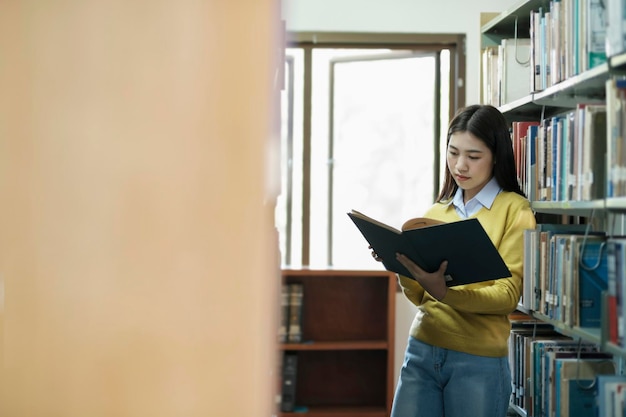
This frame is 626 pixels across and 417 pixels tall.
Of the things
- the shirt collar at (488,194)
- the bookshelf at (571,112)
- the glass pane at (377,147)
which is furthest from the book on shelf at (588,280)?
the glass pane at (377,147)

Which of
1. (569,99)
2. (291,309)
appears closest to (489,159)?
(569,99)

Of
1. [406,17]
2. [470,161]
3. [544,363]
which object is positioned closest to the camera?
[470,161]

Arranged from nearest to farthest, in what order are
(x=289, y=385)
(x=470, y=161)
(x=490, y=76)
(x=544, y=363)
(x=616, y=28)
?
(x=616, y=28), (x=470, y=161), (x=544, y=363), (x=490, y=76), (x=289, y=385)

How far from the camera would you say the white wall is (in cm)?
349

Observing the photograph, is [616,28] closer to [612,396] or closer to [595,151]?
→ [595,151]

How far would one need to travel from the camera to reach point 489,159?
175 cm

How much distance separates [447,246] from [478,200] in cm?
28

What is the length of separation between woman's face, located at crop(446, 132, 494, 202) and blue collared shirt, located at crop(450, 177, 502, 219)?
0.02 metres

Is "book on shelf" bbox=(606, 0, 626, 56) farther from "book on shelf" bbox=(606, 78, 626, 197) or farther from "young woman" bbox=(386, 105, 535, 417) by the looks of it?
"young woman" bbox=(386, 105, 535, 417)

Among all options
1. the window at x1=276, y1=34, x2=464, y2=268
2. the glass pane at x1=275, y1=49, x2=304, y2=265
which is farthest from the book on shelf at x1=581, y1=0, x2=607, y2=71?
the glass pane at x1=275, y1=49, x2=304, y2=265

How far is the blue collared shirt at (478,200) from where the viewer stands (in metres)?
1.74

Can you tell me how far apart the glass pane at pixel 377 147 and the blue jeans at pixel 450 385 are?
201 centimetres

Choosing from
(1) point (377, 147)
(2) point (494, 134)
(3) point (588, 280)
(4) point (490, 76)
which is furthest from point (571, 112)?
(1) point (377, 147)

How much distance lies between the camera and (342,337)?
140 inches
